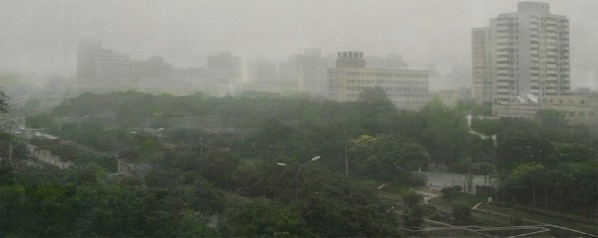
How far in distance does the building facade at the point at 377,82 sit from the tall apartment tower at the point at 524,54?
76cm

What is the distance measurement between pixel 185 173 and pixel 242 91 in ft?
10.3

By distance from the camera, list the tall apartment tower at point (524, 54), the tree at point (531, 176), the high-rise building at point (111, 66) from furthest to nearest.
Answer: the tall apartment tower at point (524, 54), the high-rise building at point (111, 66), the tree at point (531, 176)

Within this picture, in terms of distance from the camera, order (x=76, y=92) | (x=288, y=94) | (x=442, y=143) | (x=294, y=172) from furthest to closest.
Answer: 1. (x=288, y=94)
2. (x=76, y=92)
3. (x=442, y=143)
4. (x=294, y=172)

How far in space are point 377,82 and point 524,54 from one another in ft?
6.38

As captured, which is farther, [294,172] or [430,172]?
[430,172]

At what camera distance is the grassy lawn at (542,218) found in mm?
4453

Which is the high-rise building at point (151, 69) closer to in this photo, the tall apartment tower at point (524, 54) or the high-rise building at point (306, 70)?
the high-rise building at point (306, 70)

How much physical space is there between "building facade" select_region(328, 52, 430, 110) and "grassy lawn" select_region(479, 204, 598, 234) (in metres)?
3.38

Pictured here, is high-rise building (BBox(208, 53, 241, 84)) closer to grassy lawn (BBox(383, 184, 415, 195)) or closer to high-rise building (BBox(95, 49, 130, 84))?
high-rise building (BBox(95, 49, 130, 84))

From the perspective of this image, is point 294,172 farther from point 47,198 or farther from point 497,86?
point 497,86

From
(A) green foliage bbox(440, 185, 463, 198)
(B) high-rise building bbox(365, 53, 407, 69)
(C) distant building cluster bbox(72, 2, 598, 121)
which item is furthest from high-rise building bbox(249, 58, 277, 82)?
(A) green foliage bbox(440, 185, 463, 198)

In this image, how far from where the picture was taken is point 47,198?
3.40m

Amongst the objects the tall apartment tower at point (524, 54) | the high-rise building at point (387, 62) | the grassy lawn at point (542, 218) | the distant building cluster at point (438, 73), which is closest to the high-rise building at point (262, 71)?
the distant building cluster at point (438, 73)

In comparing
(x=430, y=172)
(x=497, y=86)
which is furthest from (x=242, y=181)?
(x=497, y=86)
